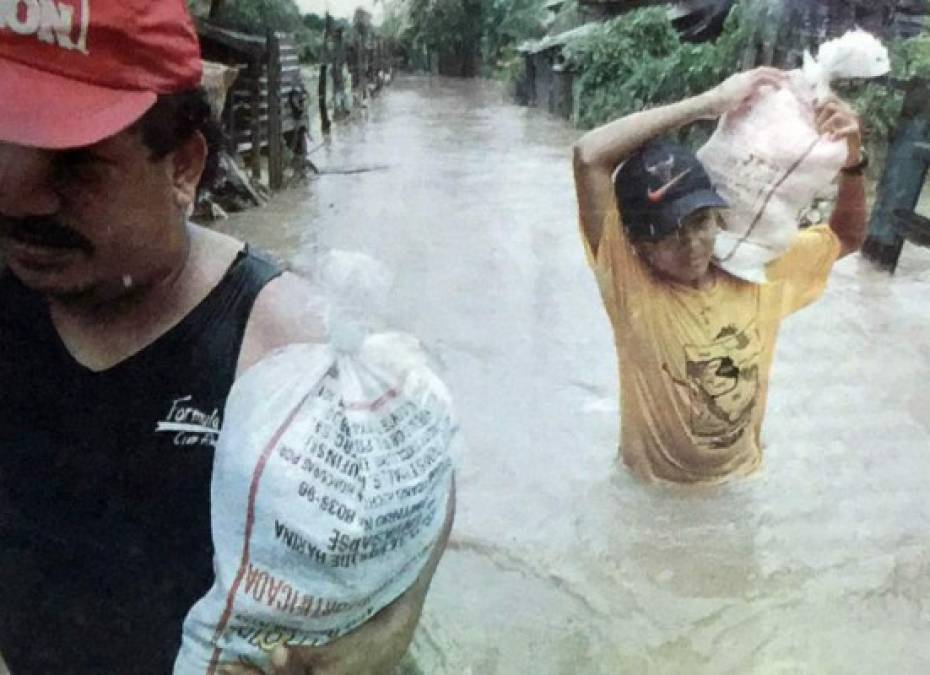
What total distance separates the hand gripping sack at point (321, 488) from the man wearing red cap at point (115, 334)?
52 mm

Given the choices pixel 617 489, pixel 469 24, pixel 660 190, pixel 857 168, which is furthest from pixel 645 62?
pixel 469 24

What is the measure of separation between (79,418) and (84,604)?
0.18m

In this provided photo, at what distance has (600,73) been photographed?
149 inches

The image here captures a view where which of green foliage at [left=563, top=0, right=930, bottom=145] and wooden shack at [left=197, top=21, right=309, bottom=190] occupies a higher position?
green foliage at [left=563, top=0, right=930, bottom=145]

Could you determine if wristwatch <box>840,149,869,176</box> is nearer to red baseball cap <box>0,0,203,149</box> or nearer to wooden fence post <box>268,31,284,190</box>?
red baseball cap <box>0,0,203,149</box>

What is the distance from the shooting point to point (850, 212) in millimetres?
2516

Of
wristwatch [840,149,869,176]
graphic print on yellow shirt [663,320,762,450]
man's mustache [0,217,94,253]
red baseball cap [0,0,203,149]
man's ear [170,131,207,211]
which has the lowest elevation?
graphic print on yellow shirt [663,320,762,450]

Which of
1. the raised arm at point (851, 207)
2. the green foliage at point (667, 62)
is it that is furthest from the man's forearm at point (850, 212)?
the green foliage at point (667, 62)

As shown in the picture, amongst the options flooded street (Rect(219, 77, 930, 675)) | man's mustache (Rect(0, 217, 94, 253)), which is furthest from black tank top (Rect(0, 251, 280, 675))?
flooded street (Rect(219, 77, 930, 675))

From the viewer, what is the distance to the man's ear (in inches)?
40.9

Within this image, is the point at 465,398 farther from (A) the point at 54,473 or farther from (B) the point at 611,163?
(A) the point at 54,473

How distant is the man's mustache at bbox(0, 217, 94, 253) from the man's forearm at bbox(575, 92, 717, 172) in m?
1.48

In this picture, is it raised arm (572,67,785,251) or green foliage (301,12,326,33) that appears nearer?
raised arm (572,67,785,251)

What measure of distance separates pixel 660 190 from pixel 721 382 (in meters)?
0.43
